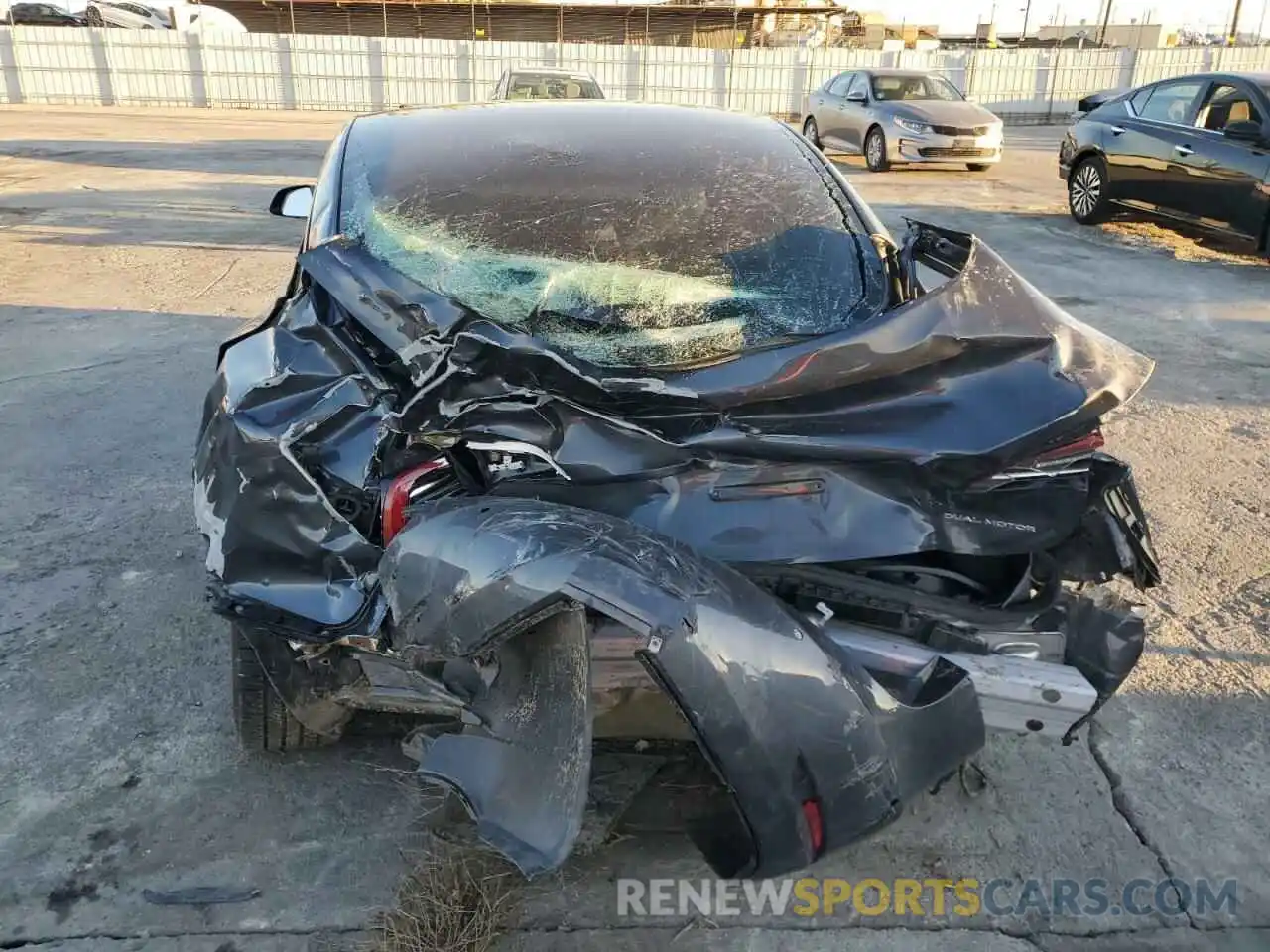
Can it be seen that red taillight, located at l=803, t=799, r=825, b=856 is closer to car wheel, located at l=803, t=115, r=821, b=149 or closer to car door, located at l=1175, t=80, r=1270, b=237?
car door, located at l=1175, t=80, r=1270, b=237

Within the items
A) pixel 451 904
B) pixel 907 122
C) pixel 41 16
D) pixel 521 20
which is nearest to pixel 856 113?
pixel 907 122

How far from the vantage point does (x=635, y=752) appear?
2.33 meters

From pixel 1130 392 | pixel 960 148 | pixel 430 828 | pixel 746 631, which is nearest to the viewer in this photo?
pixel 746 631

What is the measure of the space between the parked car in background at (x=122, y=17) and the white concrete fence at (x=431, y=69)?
3.59 m

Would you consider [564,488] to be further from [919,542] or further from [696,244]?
[696,244]

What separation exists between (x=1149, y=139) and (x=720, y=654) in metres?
9.81

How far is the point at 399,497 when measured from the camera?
214 centimetres

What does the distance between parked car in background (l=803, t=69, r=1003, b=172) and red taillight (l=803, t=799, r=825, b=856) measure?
1309 cm

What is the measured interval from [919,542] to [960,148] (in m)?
13.5

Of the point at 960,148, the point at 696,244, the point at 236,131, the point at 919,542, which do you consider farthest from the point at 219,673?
the point at 236,131

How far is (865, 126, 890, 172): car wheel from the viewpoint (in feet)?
46.7

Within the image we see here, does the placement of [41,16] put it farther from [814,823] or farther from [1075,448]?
[814,823]

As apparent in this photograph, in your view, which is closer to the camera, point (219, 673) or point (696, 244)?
point (696, 244)

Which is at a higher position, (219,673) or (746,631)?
(746,631)
